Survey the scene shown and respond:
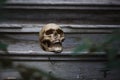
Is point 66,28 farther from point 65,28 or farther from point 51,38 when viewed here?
point 51,38

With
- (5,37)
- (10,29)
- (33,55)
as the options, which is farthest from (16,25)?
(5,37)

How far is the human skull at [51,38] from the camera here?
3238 mm

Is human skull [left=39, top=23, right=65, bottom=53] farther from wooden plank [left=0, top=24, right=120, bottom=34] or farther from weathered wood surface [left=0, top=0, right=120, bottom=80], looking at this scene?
wooden plank [left=0, top=24, right=120, bottom=34]

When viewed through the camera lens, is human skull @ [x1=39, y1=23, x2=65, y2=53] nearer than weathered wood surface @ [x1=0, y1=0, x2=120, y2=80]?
Yes

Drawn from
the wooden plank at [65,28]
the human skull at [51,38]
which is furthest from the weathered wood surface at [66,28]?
the human skull at [51,38]

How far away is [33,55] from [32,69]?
7.89 feet

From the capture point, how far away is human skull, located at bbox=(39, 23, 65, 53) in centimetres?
324

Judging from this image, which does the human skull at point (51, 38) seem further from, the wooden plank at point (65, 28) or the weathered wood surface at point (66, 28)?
the wooden plank at point (65, 28)

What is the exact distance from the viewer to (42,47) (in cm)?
A: 333

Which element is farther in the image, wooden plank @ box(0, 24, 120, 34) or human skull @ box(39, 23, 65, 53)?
wooden plank @ box(0, 24, 120, 34)

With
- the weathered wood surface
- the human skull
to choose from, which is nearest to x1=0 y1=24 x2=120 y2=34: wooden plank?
the weathered wood surface

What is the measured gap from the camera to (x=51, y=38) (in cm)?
Result: 324

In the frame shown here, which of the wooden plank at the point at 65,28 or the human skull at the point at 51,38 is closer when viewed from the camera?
the human skull at the point at 51,38

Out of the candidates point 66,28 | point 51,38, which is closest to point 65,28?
point 66,28
